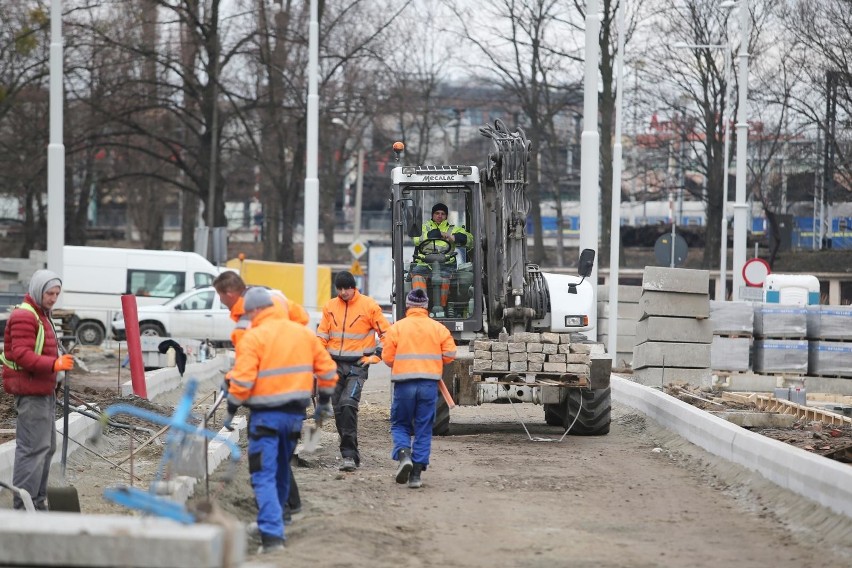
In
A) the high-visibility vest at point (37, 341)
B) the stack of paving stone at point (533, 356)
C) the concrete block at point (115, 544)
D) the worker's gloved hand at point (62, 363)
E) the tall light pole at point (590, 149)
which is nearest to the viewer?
the concrete block at point (115, 544)

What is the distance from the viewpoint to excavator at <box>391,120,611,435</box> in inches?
635

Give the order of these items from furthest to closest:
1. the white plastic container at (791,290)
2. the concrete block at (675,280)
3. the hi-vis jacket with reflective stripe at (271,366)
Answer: the white plastic container at (791,290) < the concrete block at (675,280) < the hi-vis jacket with reflective stripe at (271,366)

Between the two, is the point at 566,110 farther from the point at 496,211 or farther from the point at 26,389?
the point at 26,389

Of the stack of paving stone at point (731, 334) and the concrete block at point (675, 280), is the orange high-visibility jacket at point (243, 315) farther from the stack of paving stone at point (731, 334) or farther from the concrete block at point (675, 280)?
the stack of paving stone at point (731, 334)

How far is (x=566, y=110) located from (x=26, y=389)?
147 ft

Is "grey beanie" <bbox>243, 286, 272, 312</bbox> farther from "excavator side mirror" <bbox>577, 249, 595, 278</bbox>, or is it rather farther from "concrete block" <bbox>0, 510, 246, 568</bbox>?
"excavator side mirror" <bbox>577, 249, 595, 278</bbox>

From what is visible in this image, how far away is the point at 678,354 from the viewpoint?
22.3 m

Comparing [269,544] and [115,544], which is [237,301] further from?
[115,544]

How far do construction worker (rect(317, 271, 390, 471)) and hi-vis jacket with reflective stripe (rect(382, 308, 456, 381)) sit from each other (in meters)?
0.64

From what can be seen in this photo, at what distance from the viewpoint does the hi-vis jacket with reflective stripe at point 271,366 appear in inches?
340

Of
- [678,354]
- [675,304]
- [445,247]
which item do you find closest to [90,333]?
[678,354]

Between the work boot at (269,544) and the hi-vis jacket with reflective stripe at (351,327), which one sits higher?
the hi-vis jacket with reflective stripe at (351,327)

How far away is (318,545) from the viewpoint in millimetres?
8859

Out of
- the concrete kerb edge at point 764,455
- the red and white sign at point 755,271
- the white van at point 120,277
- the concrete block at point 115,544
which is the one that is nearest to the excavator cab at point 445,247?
the concrete kerb edge at point 764,455
